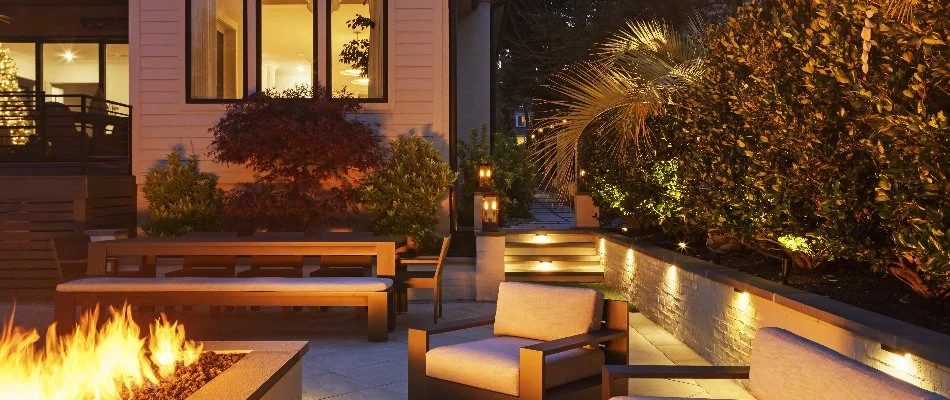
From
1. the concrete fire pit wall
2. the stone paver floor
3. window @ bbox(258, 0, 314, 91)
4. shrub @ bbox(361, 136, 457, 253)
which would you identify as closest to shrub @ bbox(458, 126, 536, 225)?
shrub @ bbox(361, 136, 457, 253)

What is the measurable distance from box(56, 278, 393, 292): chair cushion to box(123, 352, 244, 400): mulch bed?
8.72 feet

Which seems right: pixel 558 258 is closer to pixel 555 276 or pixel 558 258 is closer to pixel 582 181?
Result: pixel 555 276

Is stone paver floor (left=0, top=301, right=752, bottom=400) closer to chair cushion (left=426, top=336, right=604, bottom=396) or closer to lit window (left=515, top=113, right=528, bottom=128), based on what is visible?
chair cushion (left=426, top=336, right=604, bottom=396)

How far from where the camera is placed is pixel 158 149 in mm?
11234

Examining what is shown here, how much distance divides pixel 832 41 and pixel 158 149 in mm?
9253

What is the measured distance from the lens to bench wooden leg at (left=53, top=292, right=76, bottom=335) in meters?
7.25

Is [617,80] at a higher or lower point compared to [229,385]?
higher

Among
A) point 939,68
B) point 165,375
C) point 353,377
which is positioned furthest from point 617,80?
point 165,375

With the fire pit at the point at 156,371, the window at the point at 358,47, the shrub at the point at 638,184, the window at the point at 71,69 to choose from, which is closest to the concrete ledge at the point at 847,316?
the shrub at the point at 638,184

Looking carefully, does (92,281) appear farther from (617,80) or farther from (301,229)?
(617,80)

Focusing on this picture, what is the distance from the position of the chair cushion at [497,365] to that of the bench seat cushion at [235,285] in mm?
2586

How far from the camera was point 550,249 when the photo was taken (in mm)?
11539

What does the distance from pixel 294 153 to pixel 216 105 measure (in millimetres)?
2112

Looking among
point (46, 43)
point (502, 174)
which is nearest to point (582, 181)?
point (502, 174)
